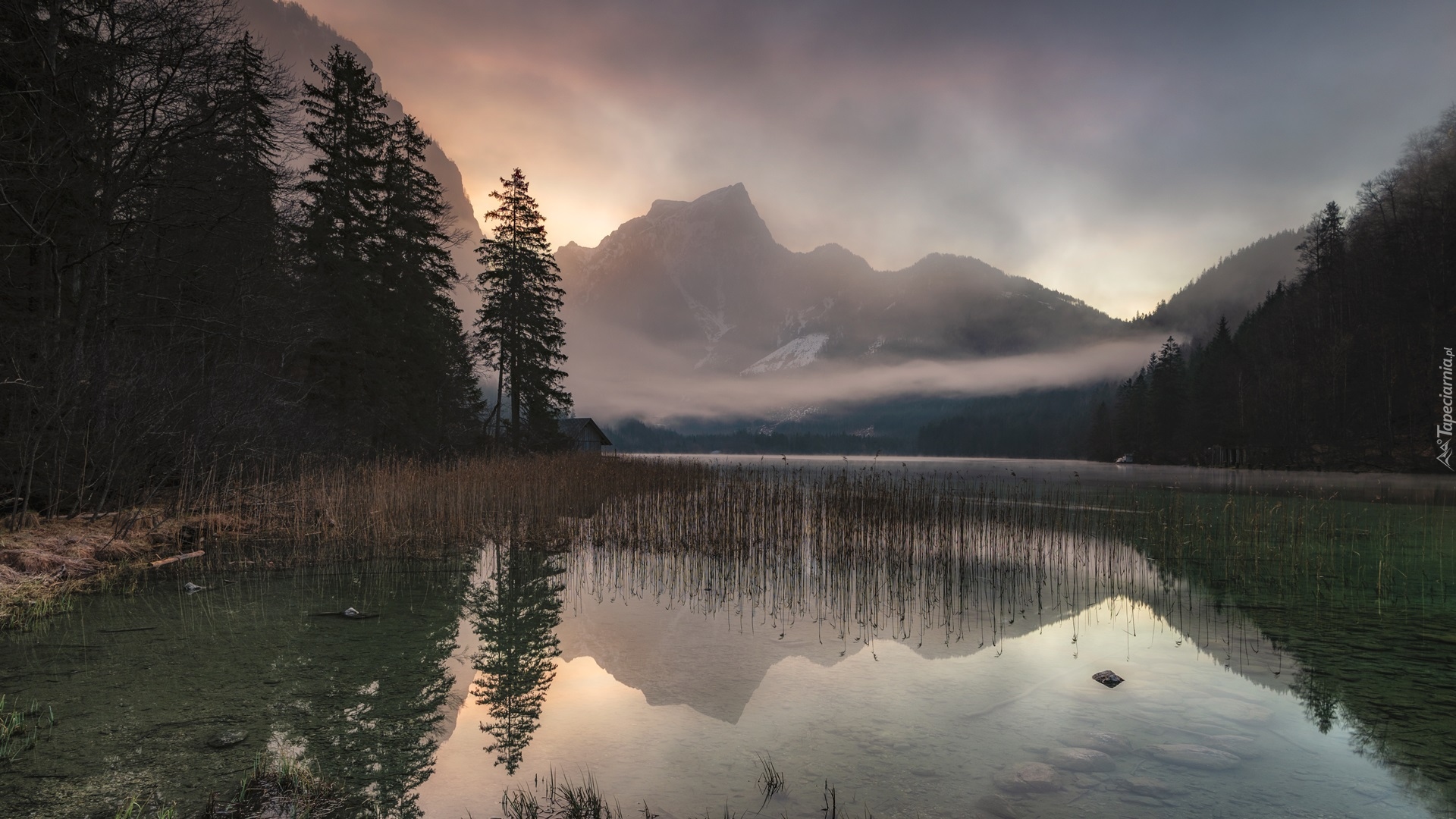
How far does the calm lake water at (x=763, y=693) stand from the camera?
4.55 m

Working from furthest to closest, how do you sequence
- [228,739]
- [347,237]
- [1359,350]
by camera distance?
[1359,350], [347,237], [228,739]

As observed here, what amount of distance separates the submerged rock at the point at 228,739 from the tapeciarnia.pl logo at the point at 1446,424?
6257 cm

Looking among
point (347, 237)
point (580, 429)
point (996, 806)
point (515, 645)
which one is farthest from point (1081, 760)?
point (580, 429)

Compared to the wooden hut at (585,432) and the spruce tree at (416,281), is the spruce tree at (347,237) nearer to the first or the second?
the spruce tree at (416,281)

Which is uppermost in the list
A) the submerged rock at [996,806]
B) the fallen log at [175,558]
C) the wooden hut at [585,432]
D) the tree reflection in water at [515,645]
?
the wooden hut at [585,432]

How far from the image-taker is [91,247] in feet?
38.7

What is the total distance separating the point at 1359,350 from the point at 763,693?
228 feet

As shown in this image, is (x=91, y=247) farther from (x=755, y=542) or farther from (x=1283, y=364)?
(x=1283, y=364)

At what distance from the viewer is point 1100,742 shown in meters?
5.45

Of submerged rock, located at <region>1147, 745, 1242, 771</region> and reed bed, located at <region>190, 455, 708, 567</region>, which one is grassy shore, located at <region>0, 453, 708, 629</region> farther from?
submerged rock, located at <region>1147, 745, 1242, 771</region>

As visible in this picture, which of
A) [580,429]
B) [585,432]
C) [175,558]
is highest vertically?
[580,429]

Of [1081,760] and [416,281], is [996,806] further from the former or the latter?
[416,281]

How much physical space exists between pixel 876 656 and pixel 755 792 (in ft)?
12.0

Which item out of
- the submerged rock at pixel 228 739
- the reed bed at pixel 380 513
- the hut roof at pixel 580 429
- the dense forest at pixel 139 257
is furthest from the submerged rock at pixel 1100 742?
the hut roof at pixel 580 429
